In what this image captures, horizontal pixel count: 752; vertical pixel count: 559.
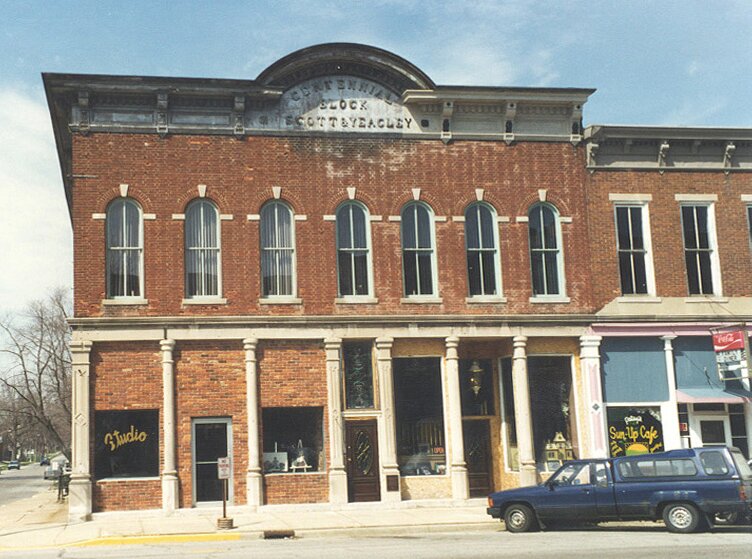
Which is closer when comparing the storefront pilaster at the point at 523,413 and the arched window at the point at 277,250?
the arched window at the point at 277,250

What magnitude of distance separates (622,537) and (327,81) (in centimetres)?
1464

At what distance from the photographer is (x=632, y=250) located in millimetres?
28188

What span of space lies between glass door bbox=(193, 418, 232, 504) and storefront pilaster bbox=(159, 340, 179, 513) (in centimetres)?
56

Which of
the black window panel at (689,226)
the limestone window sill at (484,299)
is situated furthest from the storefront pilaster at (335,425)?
the black window panel at (689,226)

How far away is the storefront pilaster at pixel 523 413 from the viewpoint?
26359 millimetres

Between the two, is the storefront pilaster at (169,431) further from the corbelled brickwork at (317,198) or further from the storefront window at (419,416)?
the storefront window at (419,416)

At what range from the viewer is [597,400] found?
88.6 ft

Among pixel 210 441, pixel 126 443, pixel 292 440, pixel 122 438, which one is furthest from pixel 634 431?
pixel 122 438

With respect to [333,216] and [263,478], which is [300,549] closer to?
[263,478]

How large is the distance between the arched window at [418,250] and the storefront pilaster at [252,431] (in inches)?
A: 184

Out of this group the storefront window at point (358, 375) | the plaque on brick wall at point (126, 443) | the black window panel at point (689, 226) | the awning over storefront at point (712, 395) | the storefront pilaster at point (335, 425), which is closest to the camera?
the plaque on brick wall at point (126, 443)

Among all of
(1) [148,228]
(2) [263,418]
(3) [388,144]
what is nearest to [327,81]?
(3) [388,144]

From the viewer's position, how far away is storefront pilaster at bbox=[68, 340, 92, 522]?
23766 mm

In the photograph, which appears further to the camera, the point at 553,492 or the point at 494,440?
the point at 494,440
